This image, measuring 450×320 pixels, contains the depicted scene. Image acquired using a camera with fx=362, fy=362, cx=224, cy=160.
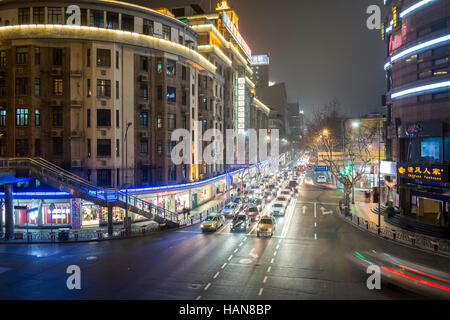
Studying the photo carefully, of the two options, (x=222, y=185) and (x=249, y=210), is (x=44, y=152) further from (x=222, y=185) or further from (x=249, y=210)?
(x=222, y=185)

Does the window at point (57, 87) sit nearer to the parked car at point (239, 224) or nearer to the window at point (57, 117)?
the window at point (57, 117)

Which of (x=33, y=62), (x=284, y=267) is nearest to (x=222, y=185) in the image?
(x=33, y=62)

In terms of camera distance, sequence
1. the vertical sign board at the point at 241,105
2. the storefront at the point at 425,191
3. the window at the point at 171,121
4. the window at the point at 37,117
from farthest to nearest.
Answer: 1. the vertical sign board at the point at 241,105
2. the window at the point at 171,121
3. the window at the point at 37,117
4. the storefront at the point at 425,191

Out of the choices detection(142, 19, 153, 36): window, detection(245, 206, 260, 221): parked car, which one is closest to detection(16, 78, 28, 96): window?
detection(142, 19, 153, 36): window

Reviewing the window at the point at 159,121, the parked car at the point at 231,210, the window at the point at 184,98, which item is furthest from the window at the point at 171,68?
the parked car at the point at 231,210

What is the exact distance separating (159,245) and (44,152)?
1804 centimetres

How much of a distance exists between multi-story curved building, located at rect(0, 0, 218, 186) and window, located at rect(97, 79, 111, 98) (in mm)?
103

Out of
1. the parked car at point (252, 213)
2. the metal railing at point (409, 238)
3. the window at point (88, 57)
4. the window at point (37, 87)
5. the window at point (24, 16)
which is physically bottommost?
the metal railing at point (409, 238)

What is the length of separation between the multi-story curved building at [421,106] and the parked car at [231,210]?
1837 cm

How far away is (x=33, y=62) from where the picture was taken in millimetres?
37219

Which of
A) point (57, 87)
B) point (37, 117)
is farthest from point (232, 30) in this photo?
point (37, 117)

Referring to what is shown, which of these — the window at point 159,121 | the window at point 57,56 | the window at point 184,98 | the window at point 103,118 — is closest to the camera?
the window at point 57,56

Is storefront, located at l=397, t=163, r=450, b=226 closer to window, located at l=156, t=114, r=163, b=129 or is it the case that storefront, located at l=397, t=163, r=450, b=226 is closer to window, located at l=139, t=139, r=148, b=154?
window, located at l=156, t=114, r=163, b=129

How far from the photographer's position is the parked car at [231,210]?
42150mm
